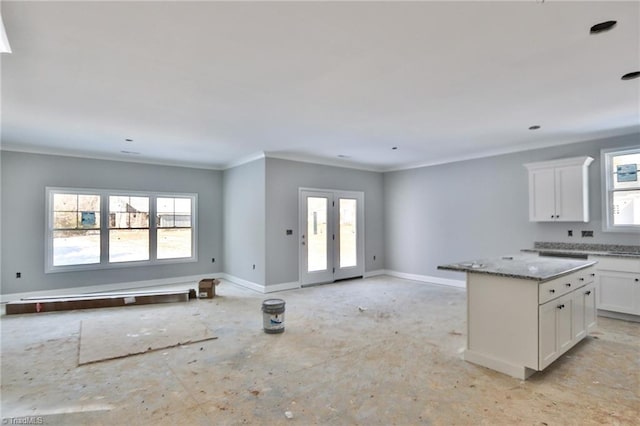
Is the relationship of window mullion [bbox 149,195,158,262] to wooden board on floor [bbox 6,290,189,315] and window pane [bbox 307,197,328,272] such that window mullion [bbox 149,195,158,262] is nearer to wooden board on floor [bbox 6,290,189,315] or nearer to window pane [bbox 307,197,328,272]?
wooden board on floor [bbox 6,290,189,315]

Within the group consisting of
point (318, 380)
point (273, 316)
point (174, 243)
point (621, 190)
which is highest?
point (621, 190)

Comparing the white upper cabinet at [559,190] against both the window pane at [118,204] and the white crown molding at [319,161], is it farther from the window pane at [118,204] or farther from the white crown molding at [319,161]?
the window pane at [118,204]

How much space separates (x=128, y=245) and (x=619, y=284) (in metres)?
8.15

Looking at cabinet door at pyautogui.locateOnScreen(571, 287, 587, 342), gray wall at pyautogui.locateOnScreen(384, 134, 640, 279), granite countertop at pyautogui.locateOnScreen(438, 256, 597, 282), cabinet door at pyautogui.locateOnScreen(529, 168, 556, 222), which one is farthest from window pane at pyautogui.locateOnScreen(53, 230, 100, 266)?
cabinet door at pyautogui.locateOnScreen(529, 168, 556, 222)

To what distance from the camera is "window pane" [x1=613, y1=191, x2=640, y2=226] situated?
4.81 meters

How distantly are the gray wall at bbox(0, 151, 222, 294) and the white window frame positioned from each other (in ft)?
0.26

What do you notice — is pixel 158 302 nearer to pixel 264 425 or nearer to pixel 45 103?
pixel 45 103

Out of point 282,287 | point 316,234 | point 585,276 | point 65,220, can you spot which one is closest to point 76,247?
point 65,220

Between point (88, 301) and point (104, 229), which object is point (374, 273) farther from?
point (104, 229)

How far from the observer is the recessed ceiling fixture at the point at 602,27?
2.25 meters

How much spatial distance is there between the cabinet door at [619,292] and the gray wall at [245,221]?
5.18 m

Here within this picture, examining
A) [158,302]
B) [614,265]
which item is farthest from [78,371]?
[614,265]

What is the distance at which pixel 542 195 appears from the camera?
5.39 m

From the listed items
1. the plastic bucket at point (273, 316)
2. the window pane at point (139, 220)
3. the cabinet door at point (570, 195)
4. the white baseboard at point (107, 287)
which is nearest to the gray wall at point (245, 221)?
the white baseboard at point (107, 287)
